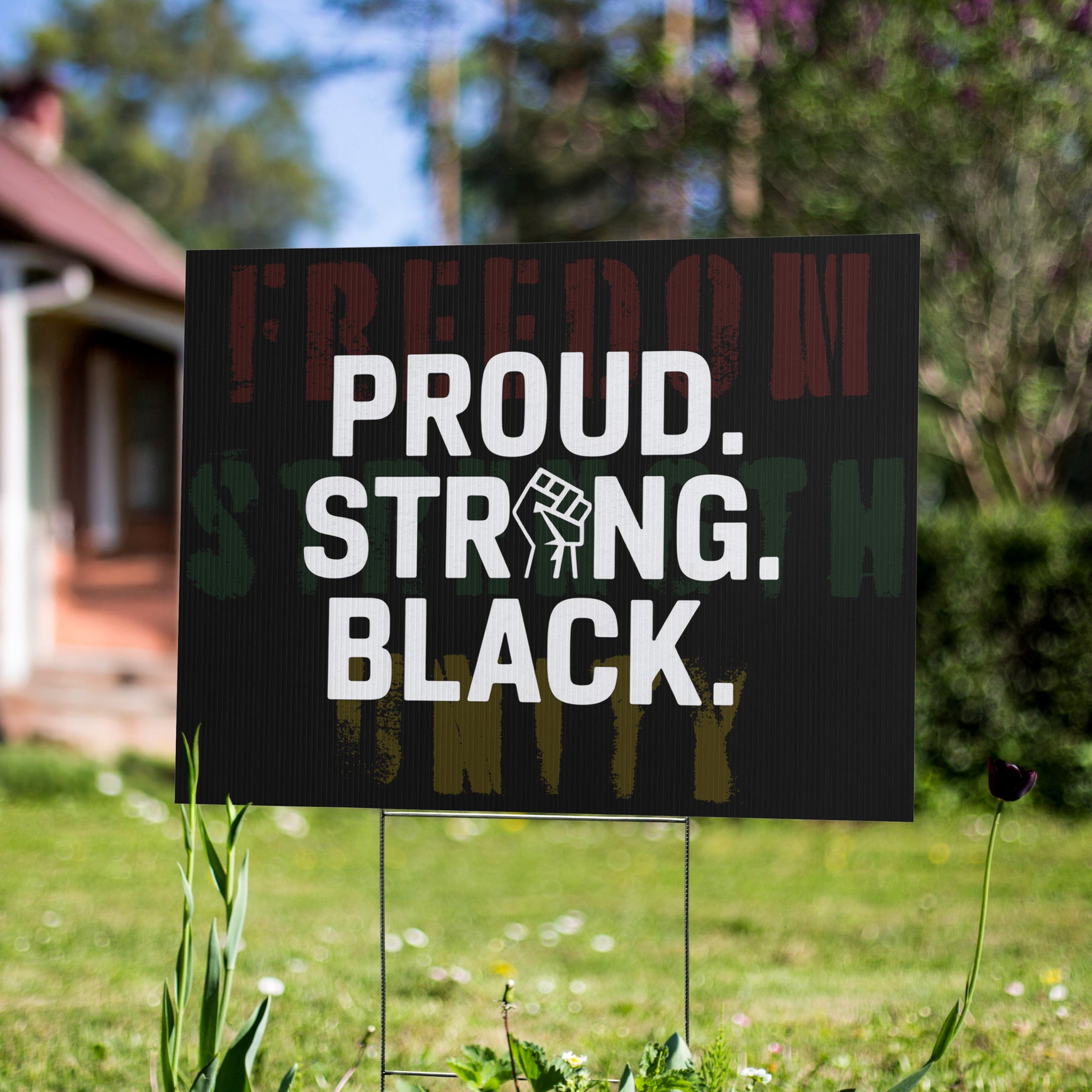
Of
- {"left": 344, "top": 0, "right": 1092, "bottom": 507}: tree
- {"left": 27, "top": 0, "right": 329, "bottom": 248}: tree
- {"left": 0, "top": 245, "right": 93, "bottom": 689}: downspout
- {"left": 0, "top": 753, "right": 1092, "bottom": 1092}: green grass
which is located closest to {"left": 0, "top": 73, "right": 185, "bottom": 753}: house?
{"left": 0, "top": 245, "right": 93, "bottom": 689}: downspout

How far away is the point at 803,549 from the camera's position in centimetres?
275

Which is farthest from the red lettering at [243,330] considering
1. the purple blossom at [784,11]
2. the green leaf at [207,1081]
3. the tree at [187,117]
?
the tree at [187,117]

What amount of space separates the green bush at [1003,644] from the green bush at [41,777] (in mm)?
5395

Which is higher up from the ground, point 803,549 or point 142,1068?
point 803,549

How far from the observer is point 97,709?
900 cm

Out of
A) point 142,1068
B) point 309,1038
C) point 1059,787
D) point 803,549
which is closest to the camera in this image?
point 803,549

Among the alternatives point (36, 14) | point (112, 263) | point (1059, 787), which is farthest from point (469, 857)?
point (36, 14)

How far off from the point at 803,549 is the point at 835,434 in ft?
0.89

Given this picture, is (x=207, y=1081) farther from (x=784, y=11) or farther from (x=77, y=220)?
(x=77, y=220)

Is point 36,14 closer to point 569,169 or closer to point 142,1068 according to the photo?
point 569,169

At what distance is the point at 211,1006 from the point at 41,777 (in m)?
5.83

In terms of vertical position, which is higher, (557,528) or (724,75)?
(724,75)

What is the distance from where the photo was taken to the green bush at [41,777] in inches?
304

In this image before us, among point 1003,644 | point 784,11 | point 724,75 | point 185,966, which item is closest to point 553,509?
point 185,966
